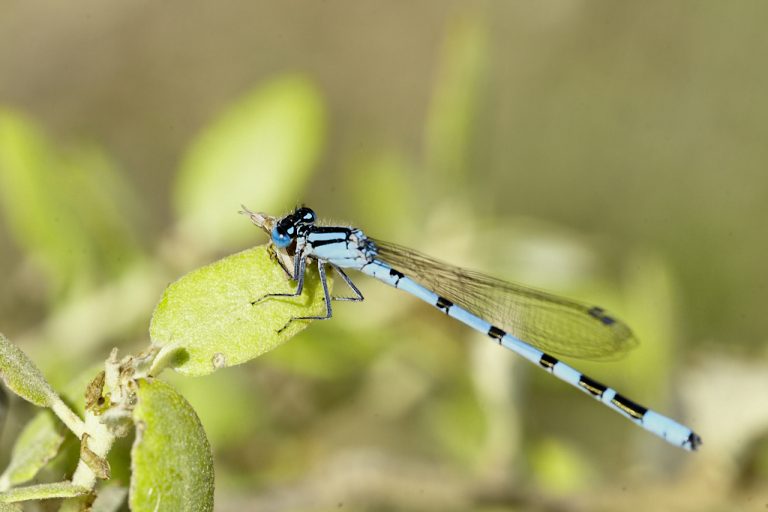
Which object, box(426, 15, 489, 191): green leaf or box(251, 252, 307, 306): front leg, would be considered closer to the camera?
box(251, 252, 307, 306): front leg

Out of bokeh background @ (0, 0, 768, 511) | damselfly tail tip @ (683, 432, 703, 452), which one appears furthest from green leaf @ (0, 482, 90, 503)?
damselfly tail tip @ (683, 432, 703, 452)

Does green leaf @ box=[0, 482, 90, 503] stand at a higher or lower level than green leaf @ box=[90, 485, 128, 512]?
lower

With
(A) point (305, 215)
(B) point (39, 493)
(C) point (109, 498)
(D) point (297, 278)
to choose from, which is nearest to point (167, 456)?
(B) point (39, 493)

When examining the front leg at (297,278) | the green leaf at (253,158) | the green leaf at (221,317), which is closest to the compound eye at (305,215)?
the green leaf at (253,158)

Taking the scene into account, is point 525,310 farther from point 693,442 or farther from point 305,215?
point 305,215

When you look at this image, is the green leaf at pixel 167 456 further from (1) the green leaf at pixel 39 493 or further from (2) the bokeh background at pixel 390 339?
(2) the bokeh background at pixel 390 339

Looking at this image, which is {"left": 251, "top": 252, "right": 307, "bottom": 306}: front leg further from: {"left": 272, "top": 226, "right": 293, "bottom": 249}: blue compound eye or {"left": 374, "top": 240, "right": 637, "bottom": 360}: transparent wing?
{"left": 374, "top": 240, "right": 637, "bottom": 360}: transparent wing
